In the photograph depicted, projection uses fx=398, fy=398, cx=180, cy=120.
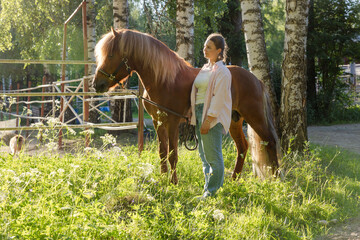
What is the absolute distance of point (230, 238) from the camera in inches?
120

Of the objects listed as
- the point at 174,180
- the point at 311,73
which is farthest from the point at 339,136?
the point at 174,180

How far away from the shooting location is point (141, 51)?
4.07m

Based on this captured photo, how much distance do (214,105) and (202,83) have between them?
306 mm

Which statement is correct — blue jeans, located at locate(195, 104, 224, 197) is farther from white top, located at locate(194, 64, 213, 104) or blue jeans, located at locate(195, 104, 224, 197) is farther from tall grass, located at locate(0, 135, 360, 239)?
white top, located at locate(194, 64, 213, 104)

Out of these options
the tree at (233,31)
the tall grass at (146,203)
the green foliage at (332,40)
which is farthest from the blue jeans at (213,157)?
the tree at (233,31)

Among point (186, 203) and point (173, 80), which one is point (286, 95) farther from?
point (186, 203)

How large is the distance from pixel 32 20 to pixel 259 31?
30.4ft

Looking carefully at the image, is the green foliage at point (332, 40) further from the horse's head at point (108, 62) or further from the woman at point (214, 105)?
the horse's head at point (108, 62)

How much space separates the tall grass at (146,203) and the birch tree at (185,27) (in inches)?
119

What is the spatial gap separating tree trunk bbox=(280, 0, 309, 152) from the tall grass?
72 cm

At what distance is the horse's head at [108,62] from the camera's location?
4012 mm

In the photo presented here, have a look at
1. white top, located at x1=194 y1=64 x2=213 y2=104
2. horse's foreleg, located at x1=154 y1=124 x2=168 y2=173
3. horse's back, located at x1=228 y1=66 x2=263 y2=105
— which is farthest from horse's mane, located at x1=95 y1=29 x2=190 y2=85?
horse's back, located at x1=228 y1=66 x2=263 y2=105

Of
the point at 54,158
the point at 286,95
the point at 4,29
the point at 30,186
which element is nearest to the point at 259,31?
the point at 286,95

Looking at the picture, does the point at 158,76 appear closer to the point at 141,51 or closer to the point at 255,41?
the point at 141,51
